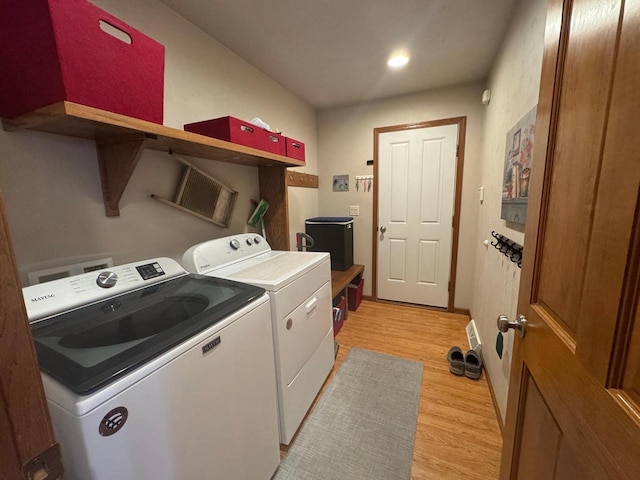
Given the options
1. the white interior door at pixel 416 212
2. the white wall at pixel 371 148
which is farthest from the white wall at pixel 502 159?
the white interior door at pixel 416 212

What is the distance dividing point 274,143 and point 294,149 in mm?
249

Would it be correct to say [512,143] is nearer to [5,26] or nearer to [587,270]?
[587,270]

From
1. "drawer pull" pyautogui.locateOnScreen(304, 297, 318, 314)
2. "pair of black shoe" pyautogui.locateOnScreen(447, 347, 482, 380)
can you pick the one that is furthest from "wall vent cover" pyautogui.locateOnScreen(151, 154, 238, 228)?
"pair of black shoe" pyautogui.locateOnScreen(447, 347, 482, 380)

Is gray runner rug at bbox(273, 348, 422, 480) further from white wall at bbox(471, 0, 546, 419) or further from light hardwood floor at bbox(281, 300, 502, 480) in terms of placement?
white wall at bbox(471, 0, 546, 419)

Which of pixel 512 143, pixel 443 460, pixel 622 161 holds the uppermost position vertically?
pixel 512 143

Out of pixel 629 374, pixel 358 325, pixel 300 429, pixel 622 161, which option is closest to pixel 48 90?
pixel 622 161

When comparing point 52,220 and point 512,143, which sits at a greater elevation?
point 512,143

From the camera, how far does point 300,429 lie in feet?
4.92

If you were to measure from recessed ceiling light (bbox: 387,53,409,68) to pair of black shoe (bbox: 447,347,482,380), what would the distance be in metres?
2.30

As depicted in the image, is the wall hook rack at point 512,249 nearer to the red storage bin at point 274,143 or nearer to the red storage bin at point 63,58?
the red storage bin at point 274,143

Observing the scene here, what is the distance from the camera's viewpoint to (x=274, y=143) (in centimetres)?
168

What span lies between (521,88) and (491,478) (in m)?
1.93

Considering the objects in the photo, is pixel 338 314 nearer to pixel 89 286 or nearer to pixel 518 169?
pixel 518 169

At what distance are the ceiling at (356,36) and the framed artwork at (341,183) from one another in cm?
99
